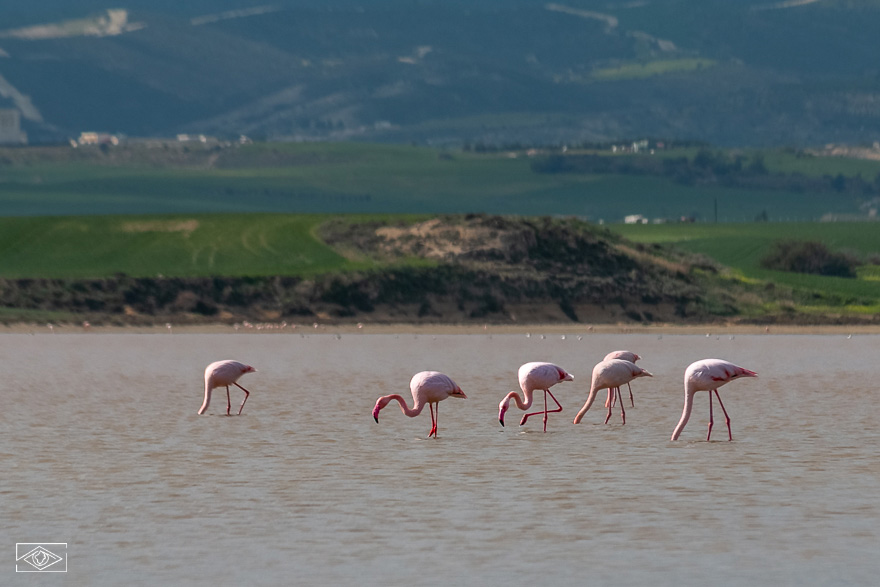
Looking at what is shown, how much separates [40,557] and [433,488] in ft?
22.6

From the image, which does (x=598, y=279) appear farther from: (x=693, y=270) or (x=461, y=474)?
(x=461, y=474)

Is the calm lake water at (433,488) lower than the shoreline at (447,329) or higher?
lower

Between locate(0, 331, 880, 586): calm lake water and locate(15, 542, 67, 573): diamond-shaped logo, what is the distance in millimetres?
188

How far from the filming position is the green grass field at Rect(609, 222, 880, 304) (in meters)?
95.6

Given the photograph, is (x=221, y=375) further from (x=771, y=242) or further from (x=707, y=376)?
(x=771, y=242)

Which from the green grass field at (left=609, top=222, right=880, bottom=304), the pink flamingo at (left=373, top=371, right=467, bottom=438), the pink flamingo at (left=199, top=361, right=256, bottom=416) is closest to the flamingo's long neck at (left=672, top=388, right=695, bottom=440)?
the pink flamingo at (left=373, top=371, right=467, bottom=438)

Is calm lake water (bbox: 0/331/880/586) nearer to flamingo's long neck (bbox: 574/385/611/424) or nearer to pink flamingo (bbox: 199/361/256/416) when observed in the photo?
flamingo's long neck (bbox: 574/385/611/424)

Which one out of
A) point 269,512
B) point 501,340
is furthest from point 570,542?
point 501,340

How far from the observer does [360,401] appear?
131ft

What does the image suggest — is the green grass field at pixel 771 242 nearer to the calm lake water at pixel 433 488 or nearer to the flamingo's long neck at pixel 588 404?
the calm lake water at pixel 433 488

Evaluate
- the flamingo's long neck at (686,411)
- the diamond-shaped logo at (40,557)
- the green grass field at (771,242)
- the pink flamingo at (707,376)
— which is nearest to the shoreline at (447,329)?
the green grass field at (771,242)

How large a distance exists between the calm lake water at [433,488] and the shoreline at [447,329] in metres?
27.8

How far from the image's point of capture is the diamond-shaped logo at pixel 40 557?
1923cm

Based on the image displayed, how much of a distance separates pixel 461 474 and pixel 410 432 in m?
6.36
